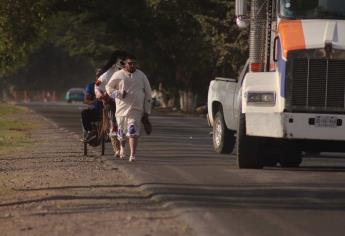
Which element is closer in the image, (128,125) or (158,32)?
(128,125)

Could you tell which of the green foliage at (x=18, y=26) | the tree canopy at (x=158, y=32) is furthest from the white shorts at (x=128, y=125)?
the green foliage at (x=18, y=26)

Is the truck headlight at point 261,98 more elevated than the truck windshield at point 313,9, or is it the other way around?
the truck windshield at point 313,9

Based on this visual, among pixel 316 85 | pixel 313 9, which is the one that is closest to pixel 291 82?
pixel 316 85

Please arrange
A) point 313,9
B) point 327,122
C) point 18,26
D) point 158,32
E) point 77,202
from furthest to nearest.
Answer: point 158,32 → point 18,26 → point 313,9 → point 327,122 → point 77,202

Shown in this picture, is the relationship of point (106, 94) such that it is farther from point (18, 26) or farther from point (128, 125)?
point (18, 26)

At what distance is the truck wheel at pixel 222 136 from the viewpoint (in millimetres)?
17469

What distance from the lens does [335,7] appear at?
14.3 meters

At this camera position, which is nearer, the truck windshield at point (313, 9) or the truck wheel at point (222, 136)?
the truck windshield at point (313, 9)

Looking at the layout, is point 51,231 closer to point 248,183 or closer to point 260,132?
point 248,183

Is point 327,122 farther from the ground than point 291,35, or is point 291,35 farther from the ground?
point 291,35

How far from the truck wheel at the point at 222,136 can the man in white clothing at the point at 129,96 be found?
6.44 feet

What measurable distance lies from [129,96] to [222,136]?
8.37ft

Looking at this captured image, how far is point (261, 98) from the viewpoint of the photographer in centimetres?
1391

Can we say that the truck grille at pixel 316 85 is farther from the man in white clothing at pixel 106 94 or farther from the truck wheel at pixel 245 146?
the man in white clothing at pixel 106 94
